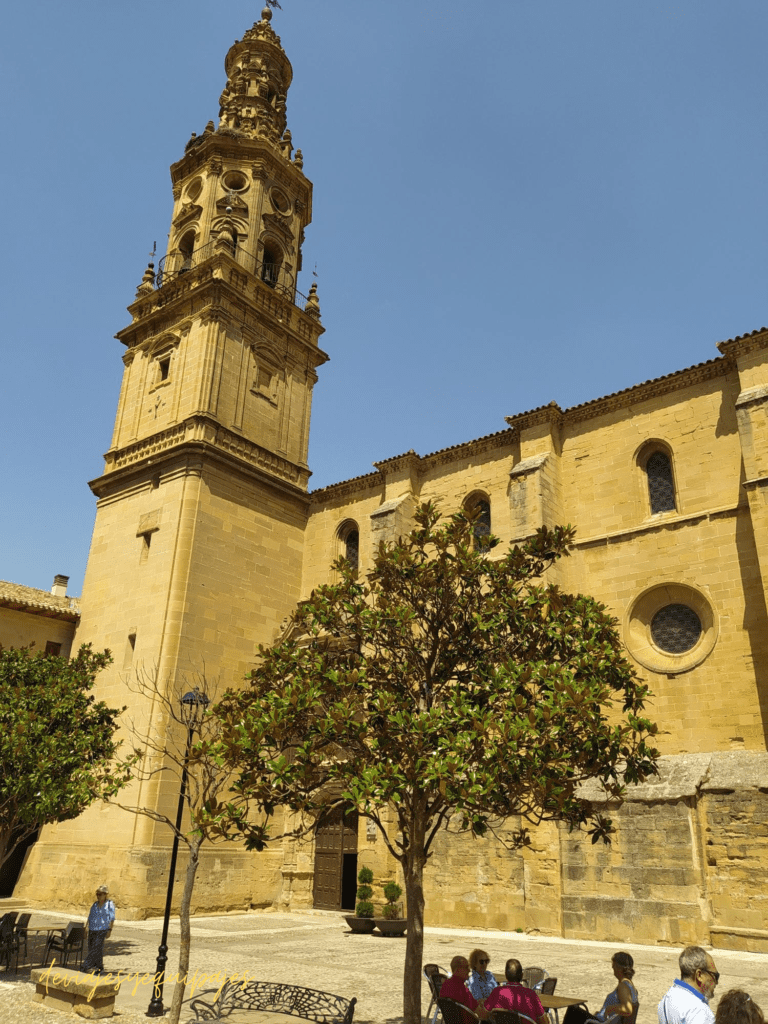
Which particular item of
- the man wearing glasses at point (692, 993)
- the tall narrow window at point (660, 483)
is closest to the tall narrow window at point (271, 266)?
the tall narrow window at point (660, 483)

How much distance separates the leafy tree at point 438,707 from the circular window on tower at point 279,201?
76.7 feet

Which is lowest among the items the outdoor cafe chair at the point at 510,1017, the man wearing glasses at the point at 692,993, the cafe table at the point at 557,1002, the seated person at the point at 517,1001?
the cafe table at the point at 557,1002

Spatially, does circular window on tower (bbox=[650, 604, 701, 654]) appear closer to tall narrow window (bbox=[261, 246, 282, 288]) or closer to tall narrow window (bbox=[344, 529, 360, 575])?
tall narrow window (bbox=[344, 529, 360, 575])

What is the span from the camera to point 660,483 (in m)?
19.4

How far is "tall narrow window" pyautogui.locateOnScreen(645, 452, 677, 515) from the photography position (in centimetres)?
1911

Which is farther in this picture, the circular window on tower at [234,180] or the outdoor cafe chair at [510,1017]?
the circular window on tower at [234,180]

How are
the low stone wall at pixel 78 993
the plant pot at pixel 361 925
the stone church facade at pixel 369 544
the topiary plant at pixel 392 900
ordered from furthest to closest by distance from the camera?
the topiary plant at pixel 392 900, the plant pot at pixel 361 925, the stone church facade at pixel 369 544, the low stone wall at pixel 78 993

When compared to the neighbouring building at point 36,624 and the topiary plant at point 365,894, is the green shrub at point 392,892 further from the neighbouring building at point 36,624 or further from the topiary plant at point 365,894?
the neighbouring building at point 36,624

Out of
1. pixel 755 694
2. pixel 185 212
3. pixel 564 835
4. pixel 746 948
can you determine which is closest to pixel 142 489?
pixel 185 212

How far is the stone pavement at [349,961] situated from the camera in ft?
32.6

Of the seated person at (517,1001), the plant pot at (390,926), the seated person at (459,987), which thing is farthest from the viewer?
the plant pot at (390,926)

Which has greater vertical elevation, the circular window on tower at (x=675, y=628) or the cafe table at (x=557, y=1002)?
the circular window on tower at (x=675, y=628)

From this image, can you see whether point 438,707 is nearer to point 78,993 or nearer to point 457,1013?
point 457,1013

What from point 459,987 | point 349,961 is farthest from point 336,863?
point 459,987
